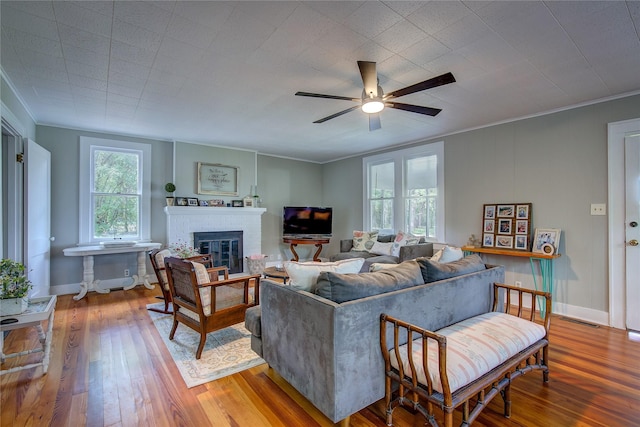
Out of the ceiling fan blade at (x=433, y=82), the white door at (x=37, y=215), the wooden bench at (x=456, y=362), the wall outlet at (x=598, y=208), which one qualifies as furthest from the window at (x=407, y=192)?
the white door at (x=37, y=215)

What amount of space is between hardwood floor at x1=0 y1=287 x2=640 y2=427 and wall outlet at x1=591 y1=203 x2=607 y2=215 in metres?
1.35

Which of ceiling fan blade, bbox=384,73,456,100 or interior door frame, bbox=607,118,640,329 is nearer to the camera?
ceiling fan blade, bbox=384,73,456,100

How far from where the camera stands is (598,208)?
3.41 meters

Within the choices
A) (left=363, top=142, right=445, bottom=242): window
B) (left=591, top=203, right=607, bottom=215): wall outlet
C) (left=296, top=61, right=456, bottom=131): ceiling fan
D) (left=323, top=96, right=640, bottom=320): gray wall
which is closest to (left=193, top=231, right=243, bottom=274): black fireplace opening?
(left=363, top=142, right=445, bottom=242): window

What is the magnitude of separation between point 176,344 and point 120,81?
2.60 meters

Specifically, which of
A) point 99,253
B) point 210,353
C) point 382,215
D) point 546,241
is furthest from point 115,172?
point 546,241

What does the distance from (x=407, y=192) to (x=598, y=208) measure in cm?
268

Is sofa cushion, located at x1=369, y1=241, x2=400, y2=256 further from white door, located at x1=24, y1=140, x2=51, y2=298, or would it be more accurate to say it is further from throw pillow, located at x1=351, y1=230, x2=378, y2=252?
white door, located at x1=24, y1=140, x2=51, y2=298

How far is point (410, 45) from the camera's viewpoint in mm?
2279

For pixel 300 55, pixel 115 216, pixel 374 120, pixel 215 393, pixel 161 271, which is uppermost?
pixel 300 55

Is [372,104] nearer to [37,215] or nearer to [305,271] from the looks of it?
[305,271]

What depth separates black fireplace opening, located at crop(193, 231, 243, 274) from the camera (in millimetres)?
5465

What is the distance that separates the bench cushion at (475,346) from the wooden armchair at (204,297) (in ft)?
5.15

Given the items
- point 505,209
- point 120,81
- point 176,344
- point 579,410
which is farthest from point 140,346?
point 505,209
